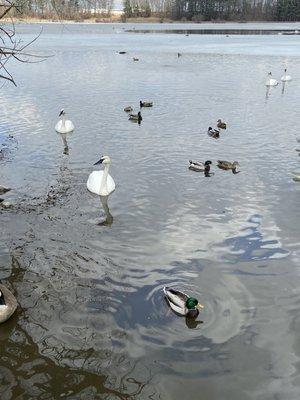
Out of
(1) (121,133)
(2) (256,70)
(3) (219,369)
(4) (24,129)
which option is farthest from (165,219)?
(2) (256,70)

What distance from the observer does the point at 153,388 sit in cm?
720

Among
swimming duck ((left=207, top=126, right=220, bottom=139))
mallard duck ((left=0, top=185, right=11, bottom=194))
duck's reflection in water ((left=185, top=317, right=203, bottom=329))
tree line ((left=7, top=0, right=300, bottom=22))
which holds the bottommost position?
duck's reflection in water ((left=185, top=317, right=203, bottom=329))

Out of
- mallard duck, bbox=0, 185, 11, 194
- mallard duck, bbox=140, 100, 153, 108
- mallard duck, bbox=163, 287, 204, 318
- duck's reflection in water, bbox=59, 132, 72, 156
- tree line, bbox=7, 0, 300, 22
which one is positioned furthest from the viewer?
tree line, bbox=7, 0, 300, 22

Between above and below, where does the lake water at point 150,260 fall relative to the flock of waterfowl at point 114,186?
below

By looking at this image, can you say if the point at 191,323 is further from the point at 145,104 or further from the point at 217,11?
the point at 217,11

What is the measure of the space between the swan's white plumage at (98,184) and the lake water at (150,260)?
13.9 inches

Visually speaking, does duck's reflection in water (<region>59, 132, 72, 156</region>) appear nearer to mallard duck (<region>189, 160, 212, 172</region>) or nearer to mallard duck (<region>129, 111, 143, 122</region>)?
mallard duck (<region>129, 111, 143, 122</region>)

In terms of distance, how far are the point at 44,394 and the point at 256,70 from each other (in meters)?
38.4

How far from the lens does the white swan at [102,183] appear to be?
1438cm

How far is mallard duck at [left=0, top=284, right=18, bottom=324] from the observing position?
8.43 meters

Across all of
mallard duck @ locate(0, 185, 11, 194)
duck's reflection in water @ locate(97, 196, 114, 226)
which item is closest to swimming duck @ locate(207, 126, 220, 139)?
duck's reflection in water @ locate(97, 196, 114, 226)

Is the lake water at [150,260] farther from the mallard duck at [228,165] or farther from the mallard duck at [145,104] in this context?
the mallard duck at [145,104]

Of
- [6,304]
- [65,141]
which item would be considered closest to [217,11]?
[65,141]

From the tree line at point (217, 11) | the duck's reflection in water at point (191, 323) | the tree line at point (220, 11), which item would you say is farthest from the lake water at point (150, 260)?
the tree line at point (220, 11)
